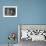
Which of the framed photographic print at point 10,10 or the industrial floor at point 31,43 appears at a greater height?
the framed photographic print at point 10,10

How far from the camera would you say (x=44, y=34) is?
3.72 meters

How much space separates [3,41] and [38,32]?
41.9 inches

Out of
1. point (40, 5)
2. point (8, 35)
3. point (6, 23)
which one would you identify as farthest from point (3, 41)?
point (40, 5)

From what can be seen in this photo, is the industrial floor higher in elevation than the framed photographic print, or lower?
lower

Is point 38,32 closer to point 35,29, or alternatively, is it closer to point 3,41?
point 35,29

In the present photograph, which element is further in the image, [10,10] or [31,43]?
[10,10]

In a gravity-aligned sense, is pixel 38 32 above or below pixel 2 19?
below

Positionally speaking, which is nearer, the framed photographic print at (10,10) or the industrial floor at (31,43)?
the industrial floor at (31,43)

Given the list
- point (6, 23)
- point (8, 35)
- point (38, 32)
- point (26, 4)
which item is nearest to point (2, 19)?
point (6, 23)

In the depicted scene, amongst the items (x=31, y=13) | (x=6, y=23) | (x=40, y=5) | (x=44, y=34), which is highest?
(x=40, y=5)

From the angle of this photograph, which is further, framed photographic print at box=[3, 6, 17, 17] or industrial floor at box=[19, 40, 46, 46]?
framed photographic print at box=[3, 6, 17, 17]

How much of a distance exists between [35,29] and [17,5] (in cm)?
88

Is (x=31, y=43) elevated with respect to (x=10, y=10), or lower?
lower

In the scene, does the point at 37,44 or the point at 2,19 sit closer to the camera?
the point at 37,44
